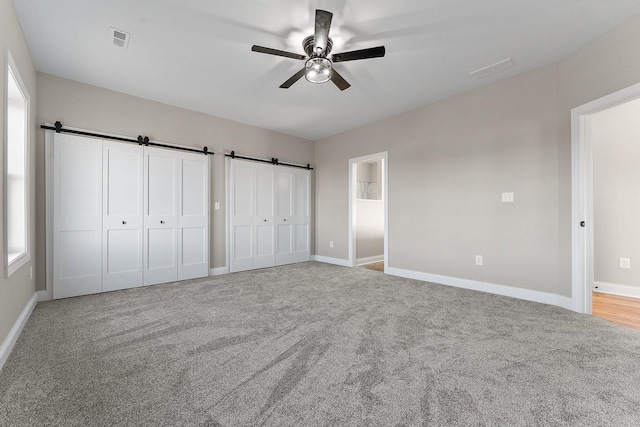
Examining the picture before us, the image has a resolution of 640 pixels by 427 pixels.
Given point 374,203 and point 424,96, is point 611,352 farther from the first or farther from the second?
point 374,203

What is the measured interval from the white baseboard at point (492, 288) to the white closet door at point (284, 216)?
2181 millimetres

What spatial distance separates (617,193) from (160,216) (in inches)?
247

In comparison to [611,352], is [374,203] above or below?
above

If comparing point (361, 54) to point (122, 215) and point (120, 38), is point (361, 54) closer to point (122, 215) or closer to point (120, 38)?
point (120, 38)

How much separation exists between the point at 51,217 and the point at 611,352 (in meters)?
5.54

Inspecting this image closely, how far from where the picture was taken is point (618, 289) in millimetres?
3428

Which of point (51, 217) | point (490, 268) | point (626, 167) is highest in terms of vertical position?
point (626, 167)

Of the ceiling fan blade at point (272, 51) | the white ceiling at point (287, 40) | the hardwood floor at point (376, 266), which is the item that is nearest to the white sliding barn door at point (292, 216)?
the hardwood floor at point (376, 266)

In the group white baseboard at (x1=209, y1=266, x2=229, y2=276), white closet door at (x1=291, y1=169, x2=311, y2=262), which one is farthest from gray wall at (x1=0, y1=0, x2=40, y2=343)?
white closet door at (x1=291, y1=169, x2=311, y2=262)

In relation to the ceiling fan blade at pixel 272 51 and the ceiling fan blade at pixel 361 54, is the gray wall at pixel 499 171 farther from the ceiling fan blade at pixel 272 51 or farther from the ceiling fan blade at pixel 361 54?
the ceiling fan blade at pixel 272 51

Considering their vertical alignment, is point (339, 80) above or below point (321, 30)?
below

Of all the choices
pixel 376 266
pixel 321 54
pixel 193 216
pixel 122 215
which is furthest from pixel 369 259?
pixel 122 215

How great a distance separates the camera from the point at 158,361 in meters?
1.83

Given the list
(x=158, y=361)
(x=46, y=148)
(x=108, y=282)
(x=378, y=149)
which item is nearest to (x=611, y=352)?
(x=158, y=361)
